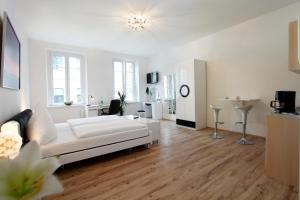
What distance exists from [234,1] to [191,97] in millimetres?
2495

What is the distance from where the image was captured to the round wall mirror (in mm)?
4846

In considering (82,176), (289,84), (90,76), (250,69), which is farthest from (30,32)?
(289,84)

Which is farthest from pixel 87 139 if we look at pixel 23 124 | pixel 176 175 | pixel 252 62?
pixel 252 62

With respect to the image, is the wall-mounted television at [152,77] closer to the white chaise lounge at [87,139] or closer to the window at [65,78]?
the window at [65,78]

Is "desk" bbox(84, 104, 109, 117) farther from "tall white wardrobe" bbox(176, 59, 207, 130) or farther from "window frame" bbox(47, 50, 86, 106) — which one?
"tall white wardrobe" bbox(176, 59, 207, 130)

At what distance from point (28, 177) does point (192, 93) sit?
4560 mm

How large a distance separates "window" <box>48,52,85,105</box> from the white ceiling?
66cm

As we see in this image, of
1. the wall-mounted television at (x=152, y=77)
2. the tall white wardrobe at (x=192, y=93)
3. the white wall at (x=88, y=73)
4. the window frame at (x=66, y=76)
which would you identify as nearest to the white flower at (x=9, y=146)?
the white wall at (x=88, y=73)

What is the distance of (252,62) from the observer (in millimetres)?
3891

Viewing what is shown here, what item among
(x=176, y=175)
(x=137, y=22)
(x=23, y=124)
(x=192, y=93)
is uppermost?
(x=137, y=22)

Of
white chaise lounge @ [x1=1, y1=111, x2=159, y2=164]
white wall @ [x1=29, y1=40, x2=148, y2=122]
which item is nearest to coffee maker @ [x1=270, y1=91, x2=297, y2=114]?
white chaise lounge @ [x1=1, y1=111, x2=159, y2=164]

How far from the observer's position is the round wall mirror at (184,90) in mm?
4846

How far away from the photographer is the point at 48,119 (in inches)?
97.1

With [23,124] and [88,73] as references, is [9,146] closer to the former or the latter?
[23,124]
